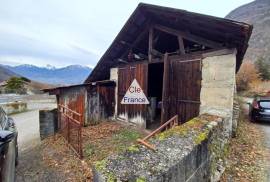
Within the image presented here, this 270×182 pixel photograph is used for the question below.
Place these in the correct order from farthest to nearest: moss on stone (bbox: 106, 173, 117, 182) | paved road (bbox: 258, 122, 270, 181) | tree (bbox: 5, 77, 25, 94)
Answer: tree (bbox: 5, 77, 25, 94)
paved road (bbox: 258, 122, 270, 181)
moss on stone (bbox: 106, 173, 117, 182)

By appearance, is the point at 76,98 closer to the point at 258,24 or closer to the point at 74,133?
the point at 74,133

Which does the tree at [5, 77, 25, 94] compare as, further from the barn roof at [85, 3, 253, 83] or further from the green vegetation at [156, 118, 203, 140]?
the green vegetation at [156, 118, 203, 140]

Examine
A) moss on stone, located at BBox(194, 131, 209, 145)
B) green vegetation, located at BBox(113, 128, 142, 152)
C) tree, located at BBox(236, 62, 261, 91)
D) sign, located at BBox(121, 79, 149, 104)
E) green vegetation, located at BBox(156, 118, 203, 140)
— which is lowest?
green vegetation, located at BBox(113, 128, 142, 152)

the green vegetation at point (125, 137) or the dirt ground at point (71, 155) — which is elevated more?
the green vegetation at point (125, 137)

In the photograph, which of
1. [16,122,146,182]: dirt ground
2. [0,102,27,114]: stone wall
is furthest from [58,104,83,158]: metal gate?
[0,102,27,114]: stone wall

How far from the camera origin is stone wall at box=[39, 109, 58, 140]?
8.85 metres

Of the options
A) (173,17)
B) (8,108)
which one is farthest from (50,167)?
(8,108)

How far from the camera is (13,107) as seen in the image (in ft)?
58.0

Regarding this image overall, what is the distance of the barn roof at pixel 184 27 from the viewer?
5.34 metres

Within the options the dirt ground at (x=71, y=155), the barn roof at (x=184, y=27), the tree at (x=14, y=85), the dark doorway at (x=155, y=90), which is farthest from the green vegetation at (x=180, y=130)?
the tree at (x=14, y=85)

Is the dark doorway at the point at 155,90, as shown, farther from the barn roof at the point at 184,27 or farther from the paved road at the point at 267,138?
the paved road at the point at 267,138

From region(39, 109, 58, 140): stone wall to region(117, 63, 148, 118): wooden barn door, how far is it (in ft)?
10.2

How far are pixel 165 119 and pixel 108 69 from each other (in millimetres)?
5184

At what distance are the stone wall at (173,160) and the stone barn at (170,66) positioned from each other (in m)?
1.94
